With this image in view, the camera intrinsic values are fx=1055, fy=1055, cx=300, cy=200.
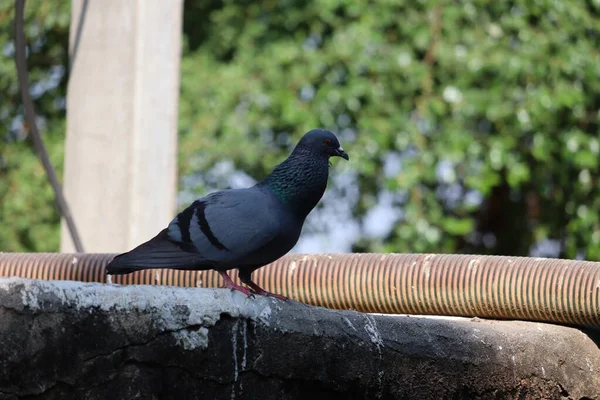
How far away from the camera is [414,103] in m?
6.57

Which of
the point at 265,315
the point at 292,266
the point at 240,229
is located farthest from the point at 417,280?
the point at 265,315

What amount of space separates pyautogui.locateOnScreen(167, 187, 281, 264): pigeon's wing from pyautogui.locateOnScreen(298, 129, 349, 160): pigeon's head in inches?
7.5

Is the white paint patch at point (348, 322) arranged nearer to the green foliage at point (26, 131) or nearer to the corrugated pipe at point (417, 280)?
the corrugated pipe at point (417, 280)

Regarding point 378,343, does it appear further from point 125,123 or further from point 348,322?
point 125,123

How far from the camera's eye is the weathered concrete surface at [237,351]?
1893mm

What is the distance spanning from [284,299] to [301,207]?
28 cm

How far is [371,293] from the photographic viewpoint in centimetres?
340

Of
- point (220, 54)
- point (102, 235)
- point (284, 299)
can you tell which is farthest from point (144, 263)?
point (220, 54)

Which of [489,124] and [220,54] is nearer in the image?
[489,124]

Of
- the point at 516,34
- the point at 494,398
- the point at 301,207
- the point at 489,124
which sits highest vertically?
the point at 516,34

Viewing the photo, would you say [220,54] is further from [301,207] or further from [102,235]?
[301,207]

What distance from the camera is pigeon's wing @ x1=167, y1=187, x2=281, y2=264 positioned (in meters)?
2.53

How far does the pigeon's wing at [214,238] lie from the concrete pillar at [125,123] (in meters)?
1.75

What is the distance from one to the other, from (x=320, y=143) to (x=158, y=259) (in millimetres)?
523
